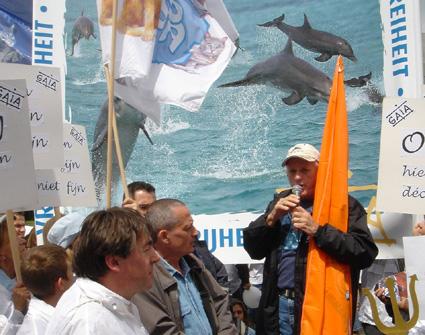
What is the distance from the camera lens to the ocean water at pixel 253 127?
19.6 feet

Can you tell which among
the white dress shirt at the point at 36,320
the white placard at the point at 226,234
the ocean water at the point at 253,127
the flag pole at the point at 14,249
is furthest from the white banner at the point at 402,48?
the white dress shirt at the point at 36,320

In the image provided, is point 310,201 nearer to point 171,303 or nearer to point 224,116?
point 171,303

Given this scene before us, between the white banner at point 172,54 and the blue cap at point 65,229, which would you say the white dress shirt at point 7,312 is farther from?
the white banner at point 172,54

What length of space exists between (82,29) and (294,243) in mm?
3163

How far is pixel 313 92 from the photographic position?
6098mm

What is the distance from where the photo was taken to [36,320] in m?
3.19

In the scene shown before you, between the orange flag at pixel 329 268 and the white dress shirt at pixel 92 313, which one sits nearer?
the white dress shirt at pixel 92 313

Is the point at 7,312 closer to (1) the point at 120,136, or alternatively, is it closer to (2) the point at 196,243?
(2) the point at 196,243

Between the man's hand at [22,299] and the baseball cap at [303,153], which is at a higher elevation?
the baseball cap at [303,153]

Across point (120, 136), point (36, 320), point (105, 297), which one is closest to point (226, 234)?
point (120, 136)

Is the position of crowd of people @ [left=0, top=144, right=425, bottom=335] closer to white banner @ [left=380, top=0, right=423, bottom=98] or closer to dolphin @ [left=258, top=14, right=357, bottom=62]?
white banner @ [left=380, top=0, right=423, bottom=98]

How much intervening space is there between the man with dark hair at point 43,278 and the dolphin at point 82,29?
11.2ft

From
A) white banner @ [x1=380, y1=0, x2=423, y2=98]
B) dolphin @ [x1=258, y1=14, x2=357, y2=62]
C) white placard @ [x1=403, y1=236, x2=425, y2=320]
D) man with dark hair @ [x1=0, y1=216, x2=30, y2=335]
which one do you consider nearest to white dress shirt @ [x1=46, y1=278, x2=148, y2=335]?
man with dark hair @ [x1=0, y1=216, x2=30, y2=335]

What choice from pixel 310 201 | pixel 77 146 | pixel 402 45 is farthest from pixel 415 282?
pixel 77 146
